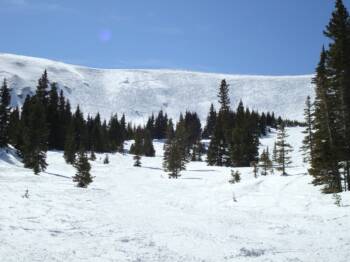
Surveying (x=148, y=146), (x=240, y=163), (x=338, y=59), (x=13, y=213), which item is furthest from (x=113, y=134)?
(x=13, y=213)

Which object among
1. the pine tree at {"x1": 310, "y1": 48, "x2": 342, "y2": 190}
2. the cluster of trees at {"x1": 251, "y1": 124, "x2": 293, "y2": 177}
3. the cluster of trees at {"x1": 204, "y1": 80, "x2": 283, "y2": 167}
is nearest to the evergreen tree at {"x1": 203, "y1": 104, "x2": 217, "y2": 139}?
the cluster of trees at {"x1": 204, "y1": 80, "x2": 283, "y2": 167}

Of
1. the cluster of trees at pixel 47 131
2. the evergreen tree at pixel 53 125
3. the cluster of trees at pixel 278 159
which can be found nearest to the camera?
the cluster of trees at pixel 47 131

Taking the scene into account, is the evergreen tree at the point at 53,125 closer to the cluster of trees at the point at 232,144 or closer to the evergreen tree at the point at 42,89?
the evergreen tree at the point at 42,89

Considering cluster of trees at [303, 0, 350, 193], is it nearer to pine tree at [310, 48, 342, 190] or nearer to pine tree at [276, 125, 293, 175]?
pine tree at [310, 48, 342, 190]

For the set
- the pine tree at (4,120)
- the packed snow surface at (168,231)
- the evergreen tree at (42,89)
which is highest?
the evergreen tree at (42,89)

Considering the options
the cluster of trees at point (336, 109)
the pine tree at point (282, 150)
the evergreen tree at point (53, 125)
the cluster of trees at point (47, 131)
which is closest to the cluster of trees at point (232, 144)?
the pine tree at point (282, 150)

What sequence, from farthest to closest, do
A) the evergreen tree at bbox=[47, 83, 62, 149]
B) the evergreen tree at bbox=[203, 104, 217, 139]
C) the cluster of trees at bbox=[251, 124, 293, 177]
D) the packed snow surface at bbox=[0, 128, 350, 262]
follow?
1. the evergreen tree at bbox=[203, 104, 217, 139]
2. the evergreen tree at bbox=[47, 83, 62, 149]
3. the cluster of trees at bbox=[251, 124, 293, 177]
4. the packed snow surface at bbox=[0, 128, 350, 262]

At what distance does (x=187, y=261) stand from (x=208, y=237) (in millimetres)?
2952

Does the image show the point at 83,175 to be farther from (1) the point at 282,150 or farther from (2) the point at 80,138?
(2) the point at 80,138

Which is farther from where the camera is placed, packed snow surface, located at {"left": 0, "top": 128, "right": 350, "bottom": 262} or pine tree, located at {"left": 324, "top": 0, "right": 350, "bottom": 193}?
pine tree, located at {"left": 324, "top": 0, "right": 350, "bottom": 193}

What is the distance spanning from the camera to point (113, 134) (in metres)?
108

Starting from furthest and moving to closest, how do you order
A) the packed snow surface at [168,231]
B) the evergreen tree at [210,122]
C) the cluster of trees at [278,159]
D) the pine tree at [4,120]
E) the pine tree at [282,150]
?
the evergreen tree at [210,122] → the pine tree at [4,120] → the pine tree at [282,150] → the cluster of trees at [278,159] → the packed snow surface at [168,231]

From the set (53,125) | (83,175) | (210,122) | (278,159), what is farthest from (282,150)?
(210,122)

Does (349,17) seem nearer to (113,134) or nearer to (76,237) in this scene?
(76,237)
